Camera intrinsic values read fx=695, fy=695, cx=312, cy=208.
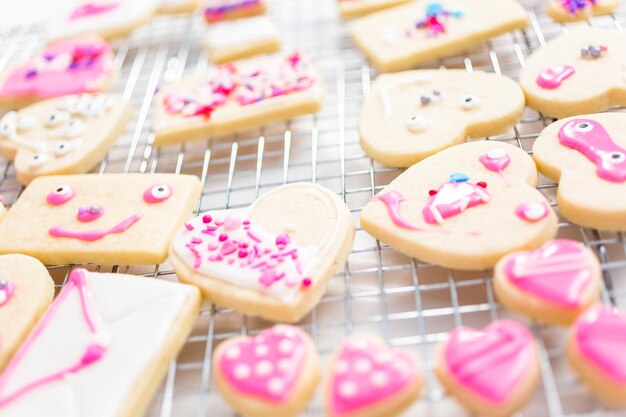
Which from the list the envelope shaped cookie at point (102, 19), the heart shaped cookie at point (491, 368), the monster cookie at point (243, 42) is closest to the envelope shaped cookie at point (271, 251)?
the heart shaped cookie at point (491, 368)

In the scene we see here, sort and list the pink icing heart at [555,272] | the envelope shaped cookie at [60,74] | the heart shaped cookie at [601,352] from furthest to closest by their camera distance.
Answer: the envelope shaped cookie at [60,74] < the pink icing heart at [555,272] < the heart shaped cookie at [601,352]

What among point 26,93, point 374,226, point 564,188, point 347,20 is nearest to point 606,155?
point 564,188

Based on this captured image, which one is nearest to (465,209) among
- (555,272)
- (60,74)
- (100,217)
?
(555,272)

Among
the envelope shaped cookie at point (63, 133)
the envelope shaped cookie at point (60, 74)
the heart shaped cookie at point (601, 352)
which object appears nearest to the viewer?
the heart shaped cookie at point (601, 352)

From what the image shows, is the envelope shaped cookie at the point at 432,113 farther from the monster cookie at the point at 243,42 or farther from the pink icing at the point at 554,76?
the monster cookie at the point at 243,42

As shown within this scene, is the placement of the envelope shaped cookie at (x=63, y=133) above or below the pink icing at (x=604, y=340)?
below

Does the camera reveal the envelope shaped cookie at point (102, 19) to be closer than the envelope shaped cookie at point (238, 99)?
No
